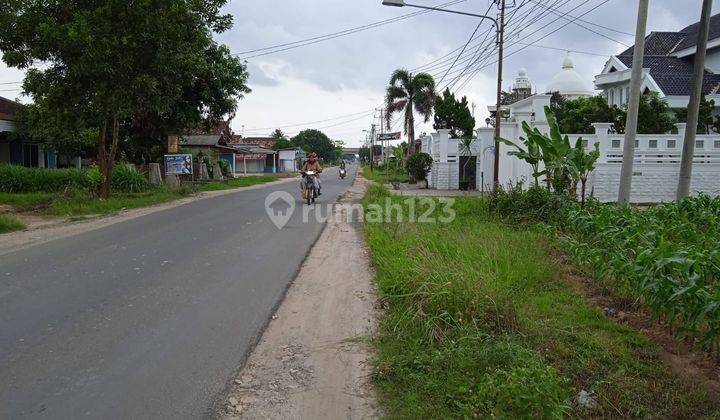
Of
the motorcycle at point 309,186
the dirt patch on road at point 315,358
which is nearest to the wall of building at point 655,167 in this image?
the motorcycle at point 309,186

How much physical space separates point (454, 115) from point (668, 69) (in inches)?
576

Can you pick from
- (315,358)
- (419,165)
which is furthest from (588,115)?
(315,358)

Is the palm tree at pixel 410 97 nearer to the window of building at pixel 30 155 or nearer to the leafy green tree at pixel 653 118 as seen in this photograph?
the leafy green tree at pixel 653 118

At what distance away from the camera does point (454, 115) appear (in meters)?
35.9

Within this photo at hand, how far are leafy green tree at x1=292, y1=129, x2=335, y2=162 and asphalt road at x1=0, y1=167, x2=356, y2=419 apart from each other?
120051 millimetres

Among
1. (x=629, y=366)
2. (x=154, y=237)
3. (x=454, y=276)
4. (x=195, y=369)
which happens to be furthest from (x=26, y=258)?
(x=629, y=366)

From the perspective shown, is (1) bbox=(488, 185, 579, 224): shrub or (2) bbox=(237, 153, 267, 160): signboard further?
(2) bbox=(237, 153, 267, 160): signboard

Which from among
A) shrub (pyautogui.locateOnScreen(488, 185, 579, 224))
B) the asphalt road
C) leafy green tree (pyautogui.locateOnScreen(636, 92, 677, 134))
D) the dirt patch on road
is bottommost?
the dirt patch on road

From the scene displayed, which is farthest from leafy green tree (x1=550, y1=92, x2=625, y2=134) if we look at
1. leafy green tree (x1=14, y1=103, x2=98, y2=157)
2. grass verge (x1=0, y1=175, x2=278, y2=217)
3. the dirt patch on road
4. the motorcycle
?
the dirt patch on road

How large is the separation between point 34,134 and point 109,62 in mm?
10614

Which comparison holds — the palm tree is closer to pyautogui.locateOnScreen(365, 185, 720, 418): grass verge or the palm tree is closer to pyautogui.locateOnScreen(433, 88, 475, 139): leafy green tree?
pyautogui.locateOnScreen(433, 88, 475, 139): leafy green tree

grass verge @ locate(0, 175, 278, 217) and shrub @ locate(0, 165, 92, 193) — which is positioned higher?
shrub @ locate(0, 165, 92, 193)

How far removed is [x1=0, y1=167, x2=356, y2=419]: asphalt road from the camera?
4145 millimetres

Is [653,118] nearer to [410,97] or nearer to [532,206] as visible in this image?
[532,206]
